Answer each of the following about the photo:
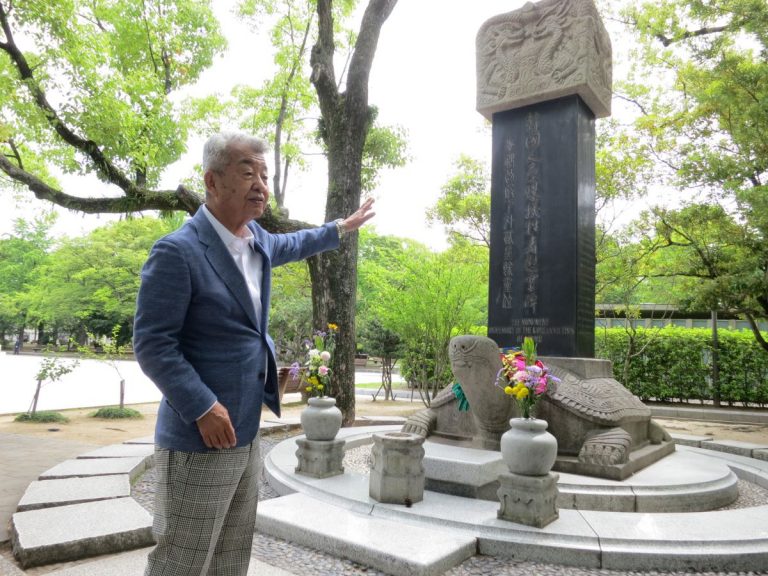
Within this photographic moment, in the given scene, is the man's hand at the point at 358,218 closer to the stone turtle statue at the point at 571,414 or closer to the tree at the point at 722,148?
the stone turtle statue at the point at 571,414

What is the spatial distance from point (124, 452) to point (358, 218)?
4.60 metres

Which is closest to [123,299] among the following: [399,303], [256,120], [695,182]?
[256,120]

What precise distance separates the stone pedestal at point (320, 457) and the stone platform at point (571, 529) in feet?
0.77

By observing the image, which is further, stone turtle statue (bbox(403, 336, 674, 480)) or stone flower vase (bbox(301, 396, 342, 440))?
stone flower vase (bbox(301, 396, 342, 440))

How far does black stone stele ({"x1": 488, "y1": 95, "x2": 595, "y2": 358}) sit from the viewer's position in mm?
5309

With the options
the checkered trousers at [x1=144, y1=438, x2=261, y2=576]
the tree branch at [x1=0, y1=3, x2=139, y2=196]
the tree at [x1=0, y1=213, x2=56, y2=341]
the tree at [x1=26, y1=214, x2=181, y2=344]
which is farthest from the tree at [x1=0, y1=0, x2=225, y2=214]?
the tree at [x1=0, y1=213, x2=56, y2=341]

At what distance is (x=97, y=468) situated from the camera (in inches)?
184

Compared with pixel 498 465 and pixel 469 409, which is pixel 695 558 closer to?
pixel 498 465

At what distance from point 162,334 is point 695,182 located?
1081 centimetres

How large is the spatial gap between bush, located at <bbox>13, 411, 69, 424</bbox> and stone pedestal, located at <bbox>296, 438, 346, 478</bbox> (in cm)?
615

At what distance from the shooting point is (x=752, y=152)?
9180 mm

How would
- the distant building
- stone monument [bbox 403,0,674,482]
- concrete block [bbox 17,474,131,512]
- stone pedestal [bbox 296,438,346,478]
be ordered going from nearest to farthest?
concrete block [bbox 17,474,131,512]
stone pedestal [bbox 296,438,346,478]
stone monument [bbox 403,0,674,482]
the distant building

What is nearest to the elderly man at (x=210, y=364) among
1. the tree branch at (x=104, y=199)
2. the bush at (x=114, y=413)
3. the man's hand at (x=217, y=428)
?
the man's hand at (x=217, y=428)

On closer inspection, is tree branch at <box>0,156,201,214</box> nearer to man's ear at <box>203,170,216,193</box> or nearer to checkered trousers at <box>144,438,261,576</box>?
man's ear at <box>203,170,216,193</box>
